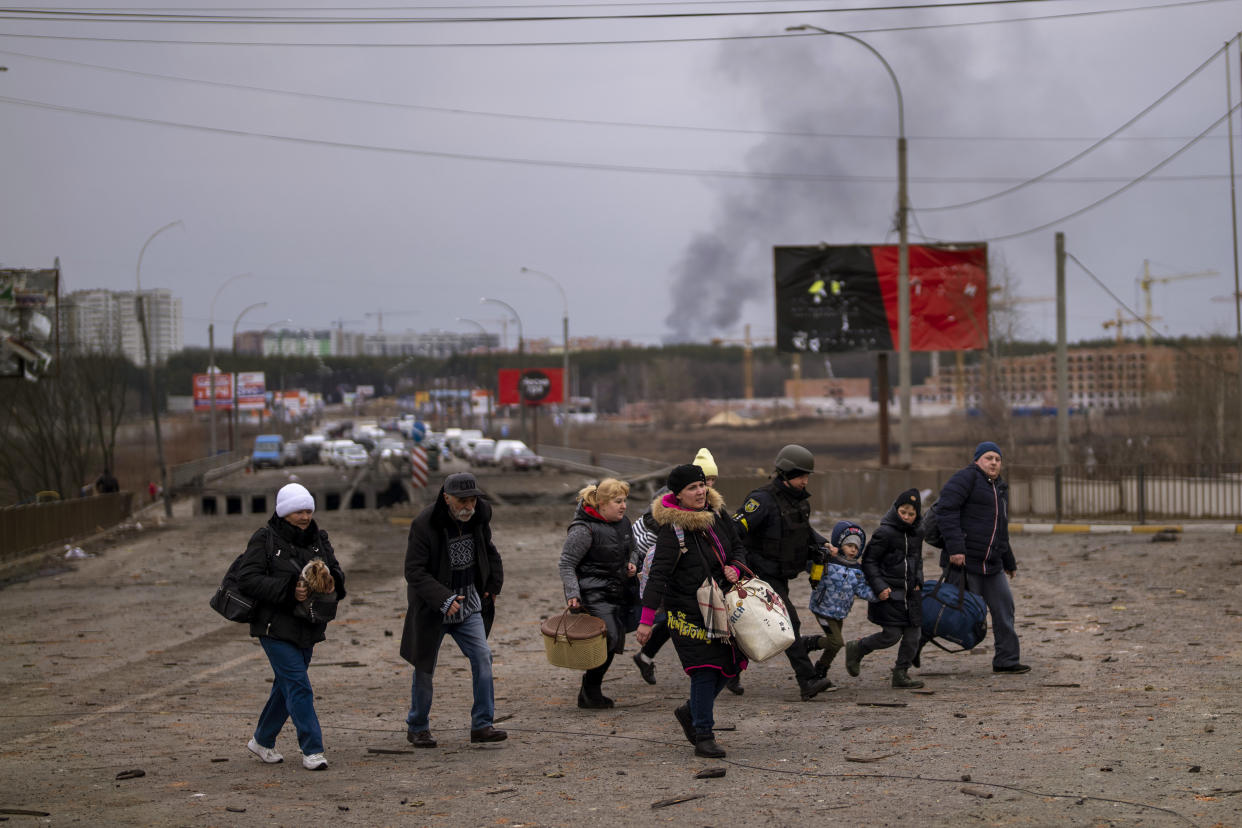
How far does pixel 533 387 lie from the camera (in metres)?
94.2

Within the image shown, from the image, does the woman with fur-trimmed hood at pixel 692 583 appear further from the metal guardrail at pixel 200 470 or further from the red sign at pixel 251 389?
the red sign at pixel 251 389

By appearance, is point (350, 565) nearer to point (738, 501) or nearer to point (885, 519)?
point (738, 501)

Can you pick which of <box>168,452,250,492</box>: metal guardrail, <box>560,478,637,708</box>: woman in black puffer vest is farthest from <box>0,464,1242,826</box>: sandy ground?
<box>168,452,250,492</box>: metal guardrail

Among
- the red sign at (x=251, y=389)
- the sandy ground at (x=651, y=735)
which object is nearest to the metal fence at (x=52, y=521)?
the sandy ground at (x=651, y=735)

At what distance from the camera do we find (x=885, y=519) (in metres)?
9.27

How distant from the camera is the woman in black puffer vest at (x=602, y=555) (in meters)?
9.01

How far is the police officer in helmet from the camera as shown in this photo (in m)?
8.73

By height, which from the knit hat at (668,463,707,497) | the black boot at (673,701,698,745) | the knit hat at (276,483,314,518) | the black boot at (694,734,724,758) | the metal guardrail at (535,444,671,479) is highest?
the knit hat at (668,463,707,497)

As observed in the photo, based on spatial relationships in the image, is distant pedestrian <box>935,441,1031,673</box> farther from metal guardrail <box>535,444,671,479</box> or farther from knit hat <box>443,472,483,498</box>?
metal guardrail <box>535,444,671,479</box>

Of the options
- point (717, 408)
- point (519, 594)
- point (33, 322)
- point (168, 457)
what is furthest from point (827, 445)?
point (519, 594)

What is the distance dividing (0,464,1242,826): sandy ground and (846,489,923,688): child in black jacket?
1.44ft

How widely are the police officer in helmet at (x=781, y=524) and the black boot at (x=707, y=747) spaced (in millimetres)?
1561

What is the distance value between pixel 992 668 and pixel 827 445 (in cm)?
8366

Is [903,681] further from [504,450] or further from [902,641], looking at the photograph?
[504,450]
